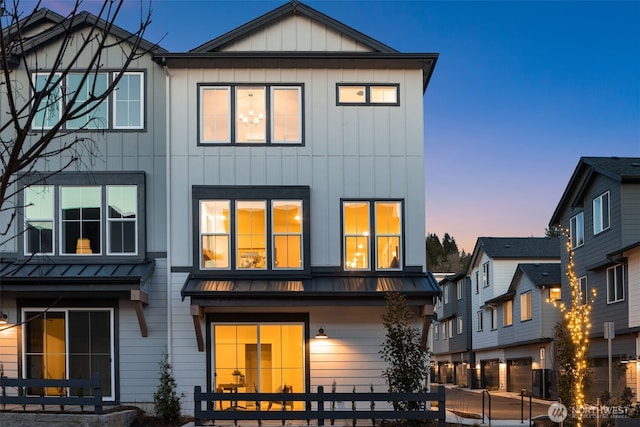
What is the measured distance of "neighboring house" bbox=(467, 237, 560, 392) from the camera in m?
38.8

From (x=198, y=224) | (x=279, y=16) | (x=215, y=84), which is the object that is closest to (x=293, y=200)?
(x=198, y=224)

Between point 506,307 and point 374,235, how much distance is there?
25.8 metres

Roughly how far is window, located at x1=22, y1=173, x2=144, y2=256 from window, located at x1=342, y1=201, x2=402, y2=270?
5.41 meters

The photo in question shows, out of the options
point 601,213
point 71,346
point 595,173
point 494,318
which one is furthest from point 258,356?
point 494,318

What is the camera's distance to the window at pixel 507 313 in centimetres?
4209

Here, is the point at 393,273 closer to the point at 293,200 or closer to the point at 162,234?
the point at 293,200

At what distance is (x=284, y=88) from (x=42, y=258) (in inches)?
300

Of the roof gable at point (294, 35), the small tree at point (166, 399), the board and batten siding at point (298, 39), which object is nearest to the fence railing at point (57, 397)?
the small tree at point (166, 399)

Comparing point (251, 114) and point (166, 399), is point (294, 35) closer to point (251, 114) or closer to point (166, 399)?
point (251, 114)

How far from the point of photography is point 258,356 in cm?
1897

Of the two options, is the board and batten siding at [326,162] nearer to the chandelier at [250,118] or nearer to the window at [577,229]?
the chandelier at [250,118]

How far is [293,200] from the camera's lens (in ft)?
62.8

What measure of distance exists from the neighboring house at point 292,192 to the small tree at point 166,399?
46 centimetres

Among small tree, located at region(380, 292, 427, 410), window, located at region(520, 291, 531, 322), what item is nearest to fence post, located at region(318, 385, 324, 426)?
small tree, located at region(380, 292, 427, 410)
